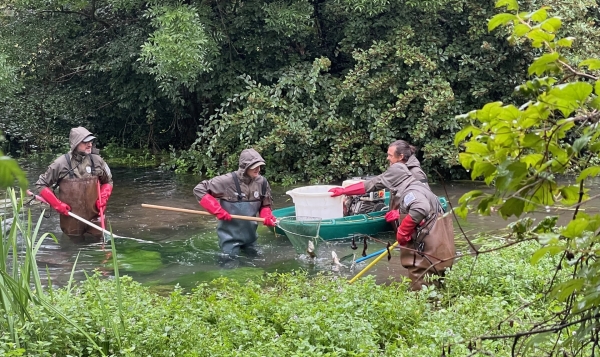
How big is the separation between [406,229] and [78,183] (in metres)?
5.35

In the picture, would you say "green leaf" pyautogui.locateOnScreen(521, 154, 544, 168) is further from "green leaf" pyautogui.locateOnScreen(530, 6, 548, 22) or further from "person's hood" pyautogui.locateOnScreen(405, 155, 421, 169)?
"person's hood" pyautogui.locateOnScreen(405, 155, 421, 169)

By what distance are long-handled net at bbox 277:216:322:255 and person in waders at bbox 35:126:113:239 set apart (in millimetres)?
2858

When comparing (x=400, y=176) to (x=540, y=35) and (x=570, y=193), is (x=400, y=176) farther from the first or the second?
(x=540, y=35)

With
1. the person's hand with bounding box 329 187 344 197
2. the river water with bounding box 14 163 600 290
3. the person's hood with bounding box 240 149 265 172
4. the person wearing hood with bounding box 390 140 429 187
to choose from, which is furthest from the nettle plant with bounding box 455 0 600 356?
the person's hand with bounding box 329 187 344 197

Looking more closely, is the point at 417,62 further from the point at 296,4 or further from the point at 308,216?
the point at 308,216

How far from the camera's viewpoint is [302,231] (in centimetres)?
972

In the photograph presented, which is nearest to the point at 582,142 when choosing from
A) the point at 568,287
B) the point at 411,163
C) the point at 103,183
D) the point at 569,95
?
the point at 569,95

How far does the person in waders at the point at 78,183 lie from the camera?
10.3 meters

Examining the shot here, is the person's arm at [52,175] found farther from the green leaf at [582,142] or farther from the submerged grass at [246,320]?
the green leaf at [582,142]

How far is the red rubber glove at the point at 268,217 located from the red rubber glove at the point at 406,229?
8.99ft

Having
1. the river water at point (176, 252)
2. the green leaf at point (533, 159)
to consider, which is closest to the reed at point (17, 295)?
the river water at point (176, 252)

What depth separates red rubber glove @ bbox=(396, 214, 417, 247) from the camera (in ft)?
24.0

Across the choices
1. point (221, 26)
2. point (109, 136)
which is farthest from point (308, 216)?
point (109, 136)

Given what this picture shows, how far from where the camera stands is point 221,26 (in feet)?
55.7
